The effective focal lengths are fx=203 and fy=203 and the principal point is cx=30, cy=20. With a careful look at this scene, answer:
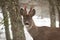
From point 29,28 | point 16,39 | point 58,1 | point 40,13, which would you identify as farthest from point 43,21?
point 16,39

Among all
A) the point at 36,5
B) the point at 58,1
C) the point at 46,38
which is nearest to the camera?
the point at 46,38

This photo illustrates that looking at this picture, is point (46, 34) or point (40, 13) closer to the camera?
point (46, 34)

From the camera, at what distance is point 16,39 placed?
263 cm

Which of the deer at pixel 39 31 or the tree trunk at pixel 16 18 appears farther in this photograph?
the deer at pixel 39 31

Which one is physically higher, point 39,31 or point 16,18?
point 16,18

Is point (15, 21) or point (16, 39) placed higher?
point (15, 21)

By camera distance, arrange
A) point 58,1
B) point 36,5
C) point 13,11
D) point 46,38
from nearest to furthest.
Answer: point 13,11 → point 46,38 → point 58,1 → point 36,5

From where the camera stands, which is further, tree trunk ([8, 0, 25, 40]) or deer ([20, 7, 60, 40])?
deer ([20, 7, 60, 40])

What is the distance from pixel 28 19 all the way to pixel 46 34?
1.64 feet

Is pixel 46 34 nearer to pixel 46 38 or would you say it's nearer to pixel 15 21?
pixel 46 38

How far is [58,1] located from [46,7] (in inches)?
88.3

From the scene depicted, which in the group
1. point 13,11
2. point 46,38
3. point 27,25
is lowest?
point 46,38

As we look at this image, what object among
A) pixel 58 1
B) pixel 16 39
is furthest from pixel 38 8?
pixel 16 39

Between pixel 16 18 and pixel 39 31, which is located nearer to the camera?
pixel 16 18
